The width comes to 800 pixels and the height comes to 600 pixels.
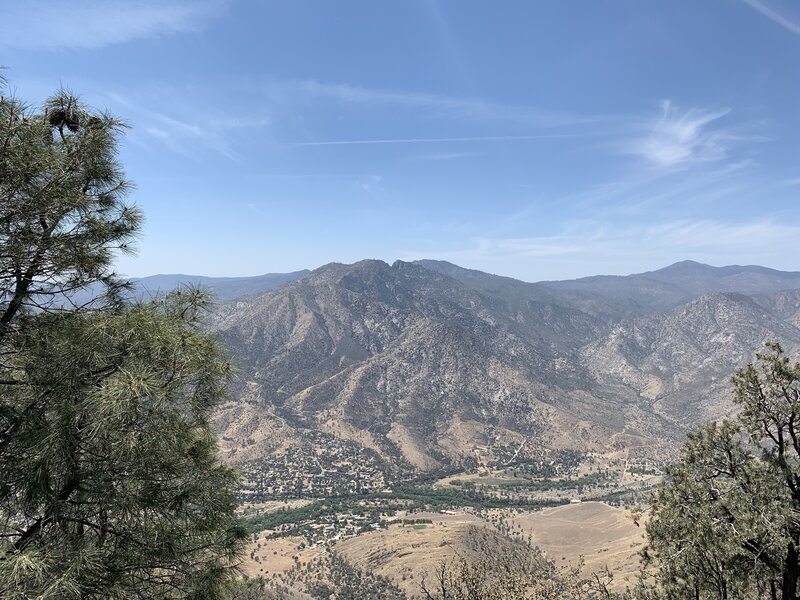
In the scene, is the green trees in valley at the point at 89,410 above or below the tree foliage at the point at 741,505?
above

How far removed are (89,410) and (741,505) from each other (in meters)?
9.92

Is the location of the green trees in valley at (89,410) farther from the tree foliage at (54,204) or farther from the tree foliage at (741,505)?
the tree foliage at (741,505)

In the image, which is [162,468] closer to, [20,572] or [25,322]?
[20,572]

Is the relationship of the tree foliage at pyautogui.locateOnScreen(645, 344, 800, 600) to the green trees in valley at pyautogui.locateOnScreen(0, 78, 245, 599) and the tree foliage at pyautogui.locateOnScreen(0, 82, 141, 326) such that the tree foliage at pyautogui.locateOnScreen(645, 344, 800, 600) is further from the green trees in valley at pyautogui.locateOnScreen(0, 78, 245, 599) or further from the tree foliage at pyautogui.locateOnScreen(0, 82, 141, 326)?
the tree foliage at pyautogui.locateOnScreen(0, 82, 141, 326)

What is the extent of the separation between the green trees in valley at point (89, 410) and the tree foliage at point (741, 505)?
780 centimetres

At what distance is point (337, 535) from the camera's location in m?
95.1

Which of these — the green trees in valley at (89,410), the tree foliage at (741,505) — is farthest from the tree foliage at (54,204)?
the tree foliage at (741,505)

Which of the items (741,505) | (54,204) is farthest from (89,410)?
(741,505)

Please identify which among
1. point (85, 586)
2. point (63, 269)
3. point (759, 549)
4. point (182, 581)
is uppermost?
point (63, 269)

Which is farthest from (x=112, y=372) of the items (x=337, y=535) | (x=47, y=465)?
(x=337, y=535)

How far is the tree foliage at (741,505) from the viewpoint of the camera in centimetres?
775

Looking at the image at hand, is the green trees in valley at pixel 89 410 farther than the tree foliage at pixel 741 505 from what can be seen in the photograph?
No

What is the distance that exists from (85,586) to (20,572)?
0.84m

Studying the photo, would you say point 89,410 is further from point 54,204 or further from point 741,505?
point 741,505
